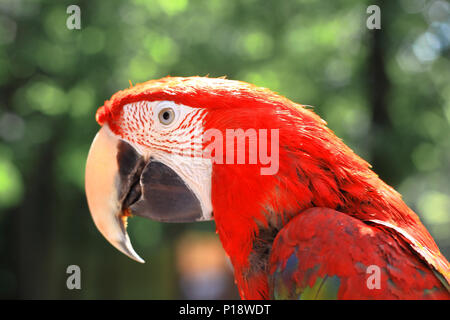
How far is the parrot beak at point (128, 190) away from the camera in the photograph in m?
1.34

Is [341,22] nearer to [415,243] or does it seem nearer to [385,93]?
[385,93]

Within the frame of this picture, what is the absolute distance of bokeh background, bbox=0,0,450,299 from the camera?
418cm

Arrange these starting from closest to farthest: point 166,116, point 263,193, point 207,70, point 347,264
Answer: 1. point 347,264
2. point 263,193
3. point 166,116
4. point 207,70

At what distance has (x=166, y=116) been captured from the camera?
1313 millimetres

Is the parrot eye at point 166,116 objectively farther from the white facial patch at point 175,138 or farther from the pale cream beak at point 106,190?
the pale cream beak at point 106,190

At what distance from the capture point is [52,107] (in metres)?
4.17

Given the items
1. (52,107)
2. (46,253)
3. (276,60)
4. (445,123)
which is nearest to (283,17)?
(276,60)

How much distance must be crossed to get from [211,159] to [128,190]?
31 centimetres

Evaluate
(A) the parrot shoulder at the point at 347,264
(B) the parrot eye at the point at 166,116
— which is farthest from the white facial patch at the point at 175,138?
(A) the parrot shoulder at the point at 347,264

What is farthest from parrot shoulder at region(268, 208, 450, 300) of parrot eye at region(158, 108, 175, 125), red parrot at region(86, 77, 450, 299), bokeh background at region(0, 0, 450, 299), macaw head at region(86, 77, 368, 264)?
bokeh background at region(0, 0, 450, 299)

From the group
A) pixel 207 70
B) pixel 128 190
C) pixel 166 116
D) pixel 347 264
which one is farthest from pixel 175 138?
pixel 207 70

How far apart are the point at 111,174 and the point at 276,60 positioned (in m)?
3.90

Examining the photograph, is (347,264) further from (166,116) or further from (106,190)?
(106,190)
